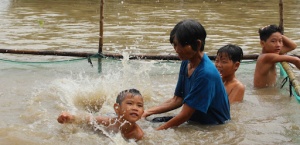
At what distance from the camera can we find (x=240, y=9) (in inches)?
597

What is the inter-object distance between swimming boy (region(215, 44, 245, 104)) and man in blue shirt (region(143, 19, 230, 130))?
84cm

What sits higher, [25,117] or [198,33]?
[198,33]

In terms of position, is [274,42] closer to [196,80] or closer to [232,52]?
[232,52]

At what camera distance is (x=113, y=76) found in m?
6.57

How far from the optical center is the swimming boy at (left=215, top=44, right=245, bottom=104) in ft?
16.9

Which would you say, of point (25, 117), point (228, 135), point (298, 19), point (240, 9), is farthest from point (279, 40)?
point (240, 9)

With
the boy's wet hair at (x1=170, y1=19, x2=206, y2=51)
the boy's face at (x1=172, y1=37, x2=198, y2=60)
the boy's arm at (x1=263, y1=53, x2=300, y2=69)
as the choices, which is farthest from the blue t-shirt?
the boy's arm at (x1=263, y1=53, x2=300, y2=69)

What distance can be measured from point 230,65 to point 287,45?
172cm

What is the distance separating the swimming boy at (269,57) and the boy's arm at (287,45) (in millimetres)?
138

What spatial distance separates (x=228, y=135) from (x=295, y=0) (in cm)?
1464

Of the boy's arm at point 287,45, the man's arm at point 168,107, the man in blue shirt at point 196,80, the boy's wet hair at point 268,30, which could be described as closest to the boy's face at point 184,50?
the man in blue shirt at point 196,80

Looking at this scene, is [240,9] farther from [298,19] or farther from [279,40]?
[279,40]

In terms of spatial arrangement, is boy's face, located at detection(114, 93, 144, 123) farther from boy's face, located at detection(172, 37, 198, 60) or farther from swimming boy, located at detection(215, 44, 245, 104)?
swimming boy, located at detection(215, 44, 245, 104)

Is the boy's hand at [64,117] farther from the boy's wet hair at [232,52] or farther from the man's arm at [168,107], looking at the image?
the boy's wet hair at [232,52]
